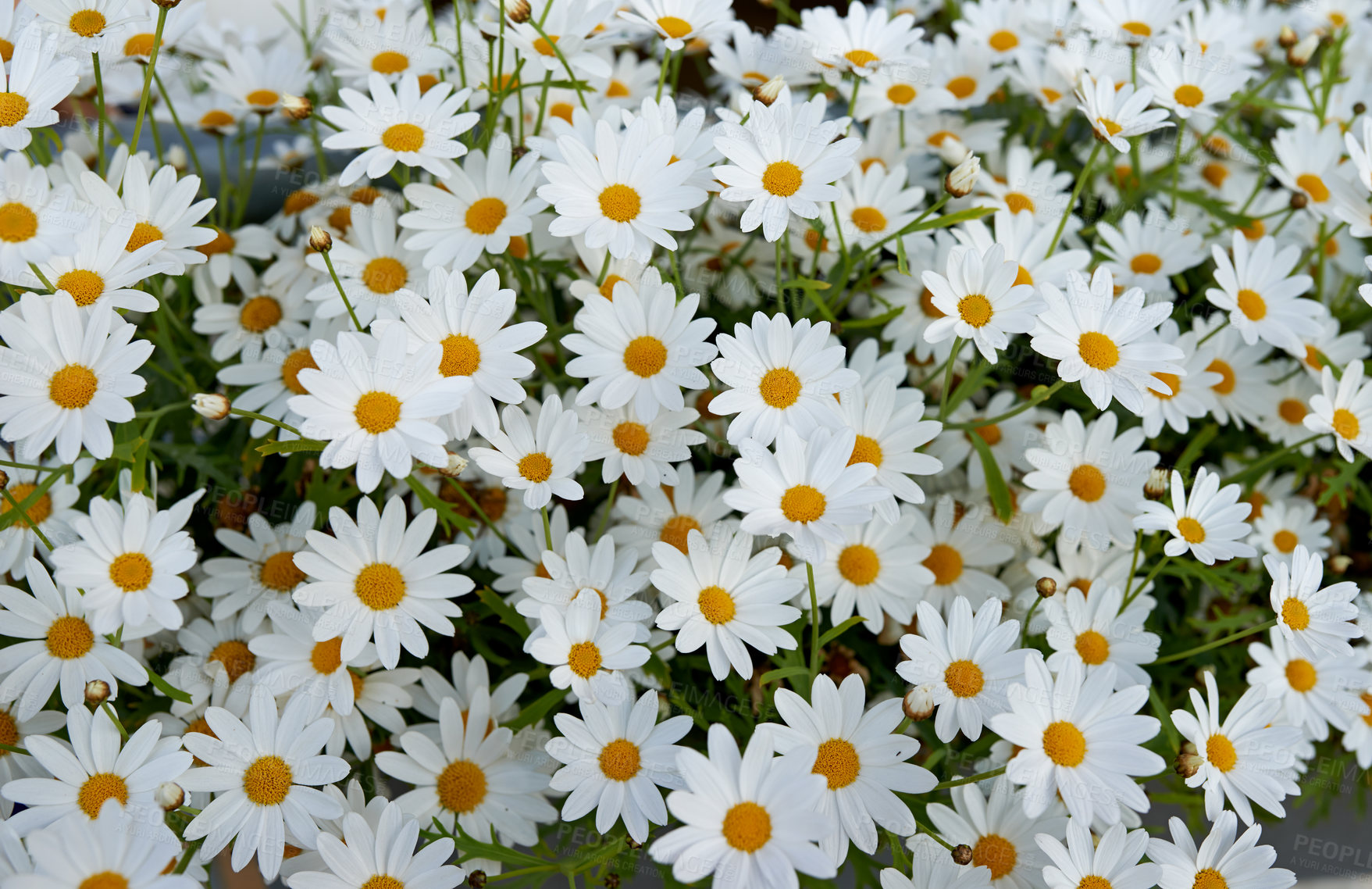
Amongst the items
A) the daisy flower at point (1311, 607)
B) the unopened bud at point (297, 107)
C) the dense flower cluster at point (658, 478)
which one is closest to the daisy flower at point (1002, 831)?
the dense flower cluster at point (658, 478)

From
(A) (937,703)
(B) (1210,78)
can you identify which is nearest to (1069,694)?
(A) (937,703)

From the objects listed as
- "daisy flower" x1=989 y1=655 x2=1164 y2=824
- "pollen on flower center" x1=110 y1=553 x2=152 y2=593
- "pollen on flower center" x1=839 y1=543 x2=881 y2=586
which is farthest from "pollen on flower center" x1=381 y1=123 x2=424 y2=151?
"daisy flower" x1=989 y1=655 x2=1164 y2=824

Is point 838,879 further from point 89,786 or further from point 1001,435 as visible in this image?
point 89,786

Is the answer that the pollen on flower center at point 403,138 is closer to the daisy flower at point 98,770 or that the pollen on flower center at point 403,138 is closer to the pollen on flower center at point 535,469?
the pollen on flower center at point 535,469

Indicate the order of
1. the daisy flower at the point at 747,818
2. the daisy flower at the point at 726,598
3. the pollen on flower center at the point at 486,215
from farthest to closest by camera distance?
the pollen on flower center at the point at 486,215, the daisy flower at the point at 726,598, the daisy flower at the point at 747,818

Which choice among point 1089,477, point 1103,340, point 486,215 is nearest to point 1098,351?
point 1103,340

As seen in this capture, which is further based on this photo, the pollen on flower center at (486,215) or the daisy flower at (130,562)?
the pollen on flower center at (486,215)

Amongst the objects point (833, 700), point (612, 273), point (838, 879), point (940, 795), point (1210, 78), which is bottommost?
point (838, 879)
